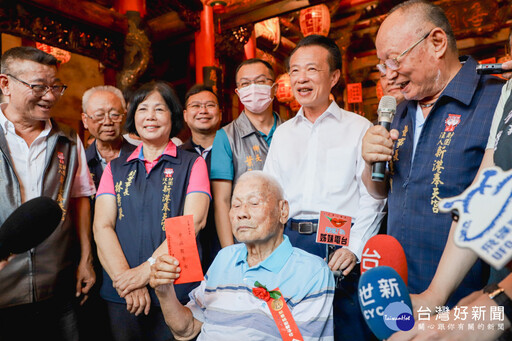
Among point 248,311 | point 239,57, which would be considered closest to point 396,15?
point 248,311

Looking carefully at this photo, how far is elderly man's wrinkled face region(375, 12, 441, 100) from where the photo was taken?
4.65 ft

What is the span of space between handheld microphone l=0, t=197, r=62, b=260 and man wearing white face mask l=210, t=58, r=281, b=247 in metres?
1.30

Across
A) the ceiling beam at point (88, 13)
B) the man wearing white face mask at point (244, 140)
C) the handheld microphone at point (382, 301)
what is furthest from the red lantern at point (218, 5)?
the handheld microphone at point (382, 301)

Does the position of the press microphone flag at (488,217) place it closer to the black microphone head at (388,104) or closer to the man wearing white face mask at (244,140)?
the black microphone head at (388,104)

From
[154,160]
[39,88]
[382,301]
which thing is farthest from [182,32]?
[382,301]

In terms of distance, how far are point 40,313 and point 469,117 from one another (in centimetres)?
229

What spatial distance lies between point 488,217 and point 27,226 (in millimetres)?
1148

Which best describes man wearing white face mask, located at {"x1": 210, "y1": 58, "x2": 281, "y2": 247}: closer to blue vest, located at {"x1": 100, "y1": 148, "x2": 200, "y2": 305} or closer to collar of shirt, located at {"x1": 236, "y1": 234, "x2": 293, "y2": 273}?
blue vest, located at {"x1": 100, "y1": 148, "x2": 200, "y2": 305}

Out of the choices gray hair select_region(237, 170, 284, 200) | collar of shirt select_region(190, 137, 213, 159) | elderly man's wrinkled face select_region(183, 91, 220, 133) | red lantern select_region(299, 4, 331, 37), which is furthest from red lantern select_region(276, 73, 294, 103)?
gray hair select_region(237, 170, 284, 200)

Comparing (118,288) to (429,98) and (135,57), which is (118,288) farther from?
(135,57)

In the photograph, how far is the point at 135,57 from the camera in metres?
5.10

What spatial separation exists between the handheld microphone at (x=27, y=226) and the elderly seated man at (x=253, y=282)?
0.44m

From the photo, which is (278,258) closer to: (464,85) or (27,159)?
(464,85)

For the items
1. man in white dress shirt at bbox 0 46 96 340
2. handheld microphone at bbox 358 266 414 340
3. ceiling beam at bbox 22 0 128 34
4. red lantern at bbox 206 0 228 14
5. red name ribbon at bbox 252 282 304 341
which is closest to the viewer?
handheld microphone at bbox 358 266 414 340
